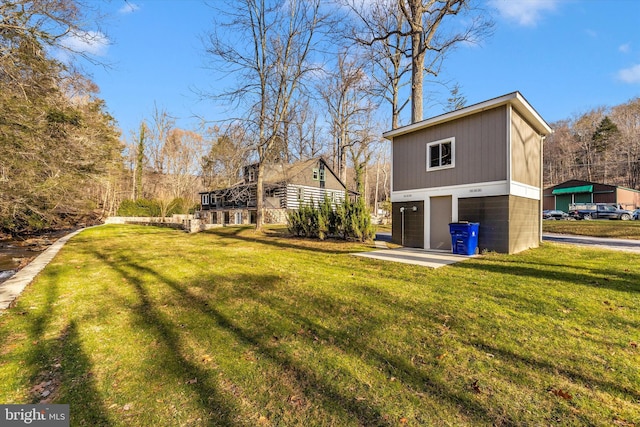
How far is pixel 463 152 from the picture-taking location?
9.31 meters

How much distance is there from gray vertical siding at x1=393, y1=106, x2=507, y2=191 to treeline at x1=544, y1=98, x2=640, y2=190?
45.0 m

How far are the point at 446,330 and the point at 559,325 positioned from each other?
1.38 meters

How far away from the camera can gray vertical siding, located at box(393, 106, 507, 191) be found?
28.0 feet

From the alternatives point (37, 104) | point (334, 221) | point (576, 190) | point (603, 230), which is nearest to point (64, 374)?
point (37, 104)

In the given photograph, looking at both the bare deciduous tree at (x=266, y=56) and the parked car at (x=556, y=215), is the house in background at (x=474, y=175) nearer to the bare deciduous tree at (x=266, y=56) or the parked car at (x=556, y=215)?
the bare deciduous tree at (x=266, y=56)

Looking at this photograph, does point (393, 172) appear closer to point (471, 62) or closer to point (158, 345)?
point (471, 62)

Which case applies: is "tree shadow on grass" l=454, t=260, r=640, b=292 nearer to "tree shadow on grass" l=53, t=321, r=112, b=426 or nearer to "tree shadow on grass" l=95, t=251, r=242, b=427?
"tree shadow on grass" l=95, t=251, r=242, b=427

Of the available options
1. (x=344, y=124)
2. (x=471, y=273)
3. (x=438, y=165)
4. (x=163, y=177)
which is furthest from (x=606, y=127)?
(x=163, y=177)

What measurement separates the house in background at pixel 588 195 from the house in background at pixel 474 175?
27.2m

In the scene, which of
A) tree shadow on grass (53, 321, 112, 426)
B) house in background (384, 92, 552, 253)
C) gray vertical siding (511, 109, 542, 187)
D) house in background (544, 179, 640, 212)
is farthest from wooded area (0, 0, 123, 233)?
house in background (544, 179, 640, 212)

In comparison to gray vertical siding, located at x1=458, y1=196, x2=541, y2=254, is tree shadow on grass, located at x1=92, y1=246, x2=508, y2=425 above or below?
below

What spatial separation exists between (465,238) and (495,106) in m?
4.12

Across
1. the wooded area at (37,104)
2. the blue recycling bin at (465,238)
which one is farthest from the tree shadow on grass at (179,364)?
the blue recycling bin at (465,238)

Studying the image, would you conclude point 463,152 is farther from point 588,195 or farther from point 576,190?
point 588,195
